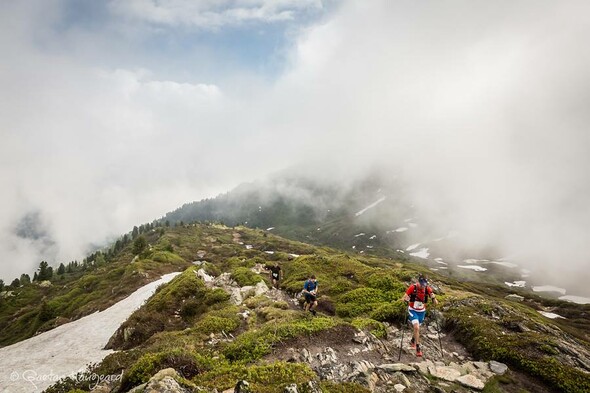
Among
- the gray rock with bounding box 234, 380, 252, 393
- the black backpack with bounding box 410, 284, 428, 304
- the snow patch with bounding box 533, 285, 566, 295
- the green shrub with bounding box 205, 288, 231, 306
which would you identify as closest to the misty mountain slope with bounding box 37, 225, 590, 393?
the green shrub with bounding box 205, 288, 231, 306

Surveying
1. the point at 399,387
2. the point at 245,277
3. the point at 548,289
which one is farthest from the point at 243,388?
the point at 548,289

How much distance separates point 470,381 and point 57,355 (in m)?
38.7

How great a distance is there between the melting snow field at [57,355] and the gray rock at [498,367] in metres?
21.4

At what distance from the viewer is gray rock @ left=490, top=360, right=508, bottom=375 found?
15.6 meters

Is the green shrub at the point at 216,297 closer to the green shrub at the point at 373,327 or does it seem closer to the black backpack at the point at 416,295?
the green shrub at the point at 373,327

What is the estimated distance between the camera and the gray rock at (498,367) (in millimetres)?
15572

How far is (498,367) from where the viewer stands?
15.9 m

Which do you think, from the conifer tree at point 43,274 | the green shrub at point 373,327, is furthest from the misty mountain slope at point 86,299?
the green shrub at point 373,327

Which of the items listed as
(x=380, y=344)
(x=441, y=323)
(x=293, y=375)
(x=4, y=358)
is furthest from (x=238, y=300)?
(x=4, y=358)

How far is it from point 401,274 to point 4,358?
162 feet

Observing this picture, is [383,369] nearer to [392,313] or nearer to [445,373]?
[445,373]

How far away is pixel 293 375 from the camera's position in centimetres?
1195

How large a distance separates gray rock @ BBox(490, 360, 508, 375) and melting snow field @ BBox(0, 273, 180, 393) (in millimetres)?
21413

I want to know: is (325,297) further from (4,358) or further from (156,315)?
(4,358)
